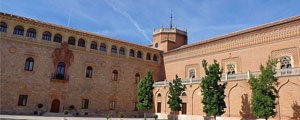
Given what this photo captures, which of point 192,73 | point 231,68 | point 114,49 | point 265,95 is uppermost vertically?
point 114,49

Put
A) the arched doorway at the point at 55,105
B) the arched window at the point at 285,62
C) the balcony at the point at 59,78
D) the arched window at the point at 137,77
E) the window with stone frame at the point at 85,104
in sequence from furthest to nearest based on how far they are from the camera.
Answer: the arched window at the point at 137,77, the window with stone frame at the point at 85,104, the balcony at the point at 59,78, the arched doorway at the point at 55,105, the arched window at the point at 285,62

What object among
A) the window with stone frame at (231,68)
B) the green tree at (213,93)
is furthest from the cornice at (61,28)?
the green tree at (213,93)

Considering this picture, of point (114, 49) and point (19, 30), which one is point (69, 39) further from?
point (114, 49)

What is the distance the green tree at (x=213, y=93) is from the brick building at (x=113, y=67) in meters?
1.46

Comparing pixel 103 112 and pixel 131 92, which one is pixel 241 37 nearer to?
pixel 131 92

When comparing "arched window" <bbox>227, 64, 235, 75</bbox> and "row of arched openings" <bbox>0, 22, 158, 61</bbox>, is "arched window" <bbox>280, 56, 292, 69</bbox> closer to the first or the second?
"arched window" <bbox>227, 64, 235, 75</bbox>

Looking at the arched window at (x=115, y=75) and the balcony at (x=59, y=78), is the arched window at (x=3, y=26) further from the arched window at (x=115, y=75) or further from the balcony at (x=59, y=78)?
the arched window at (x=115, y=75)

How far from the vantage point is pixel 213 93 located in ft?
67.6

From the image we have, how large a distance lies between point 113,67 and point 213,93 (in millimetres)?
12679

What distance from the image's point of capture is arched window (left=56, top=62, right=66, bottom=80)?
2556 cm

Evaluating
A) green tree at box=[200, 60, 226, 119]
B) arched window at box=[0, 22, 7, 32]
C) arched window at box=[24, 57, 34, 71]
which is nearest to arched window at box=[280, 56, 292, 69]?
green tree at box=[200, 60, 226, 119]

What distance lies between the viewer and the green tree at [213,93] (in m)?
20.3

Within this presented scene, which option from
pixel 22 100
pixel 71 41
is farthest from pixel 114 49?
pixel 22 100

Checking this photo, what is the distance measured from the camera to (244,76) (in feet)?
67.7
